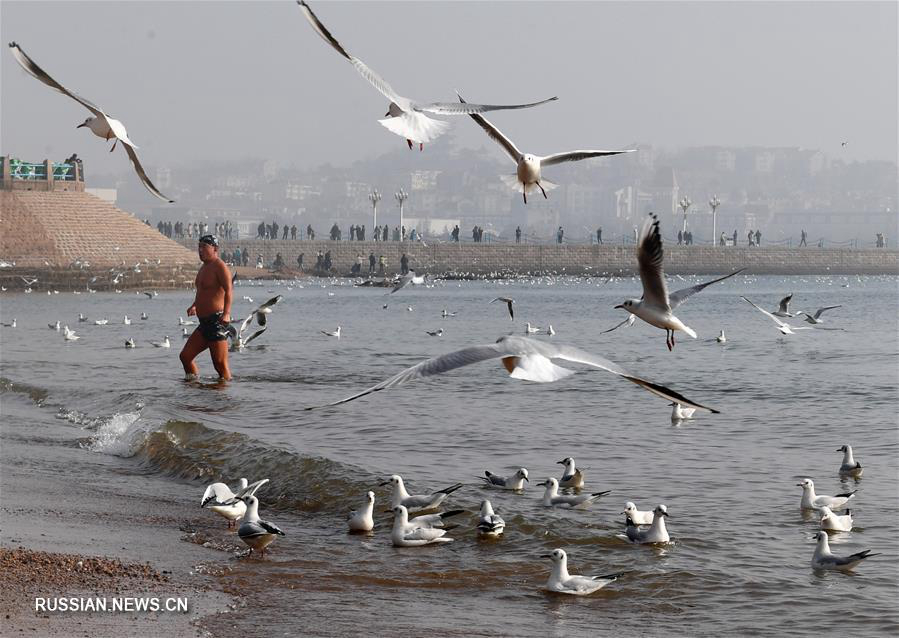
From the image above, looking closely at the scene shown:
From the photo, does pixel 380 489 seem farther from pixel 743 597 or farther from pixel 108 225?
pixel 108 225

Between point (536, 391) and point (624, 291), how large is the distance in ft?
171

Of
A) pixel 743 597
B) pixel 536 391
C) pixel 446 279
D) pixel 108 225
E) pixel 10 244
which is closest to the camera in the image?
pixel 743 597

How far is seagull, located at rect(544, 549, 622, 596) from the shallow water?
0.07 m

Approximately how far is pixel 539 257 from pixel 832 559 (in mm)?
83929

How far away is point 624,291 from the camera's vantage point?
6969 centimetres

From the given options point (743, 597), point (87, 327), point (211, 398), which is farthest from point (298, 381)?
point (87, 327)

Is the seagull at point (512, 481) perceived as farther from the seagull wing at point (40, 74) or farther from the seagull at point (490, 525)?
the seagull wing at point (40, 74)

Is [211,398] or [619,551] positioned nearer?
[619,551]

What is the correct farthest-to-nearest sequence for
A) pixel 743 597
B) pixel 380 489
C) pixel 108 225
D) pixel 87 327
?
pixel 108 225 < pixel 87 327 < pixel 380 489 < pixel 743 597

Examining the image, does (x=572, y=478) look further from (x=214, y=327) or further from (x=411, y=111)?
(x=214, y=327)

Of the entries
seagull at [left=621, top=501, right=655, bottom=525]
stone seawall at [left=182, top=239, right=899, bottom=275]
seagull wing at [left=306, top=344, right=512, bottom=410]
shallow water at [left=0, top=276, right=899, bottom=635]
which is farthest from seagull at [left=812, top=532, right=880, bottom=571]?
stone seawall at [left=182, top=239, right=899, bottom=275]

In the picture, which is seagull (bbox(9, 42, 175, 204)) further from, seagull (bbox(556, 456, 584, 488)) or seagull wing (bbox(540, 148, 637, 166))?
seagull (bbox(556, 456, 584, 488))

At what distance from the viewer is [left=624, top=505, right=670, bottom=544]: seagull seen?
8.62 meters

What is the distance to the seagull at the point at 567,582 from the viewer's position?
24.3ft
